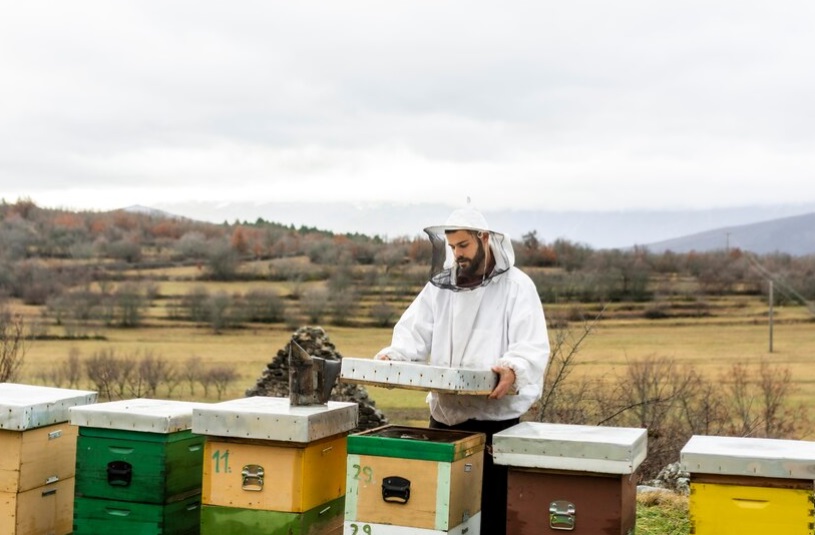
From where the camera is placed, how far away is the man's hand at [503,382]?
5.15 meters

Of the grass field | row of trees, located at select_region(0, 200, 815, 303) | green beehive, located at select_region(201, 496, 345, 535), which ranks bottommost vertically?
the grass field

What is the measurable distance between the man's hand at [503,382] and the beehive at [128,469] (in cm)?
181

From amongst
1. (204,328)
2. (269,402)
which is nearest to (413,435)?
(269,402)

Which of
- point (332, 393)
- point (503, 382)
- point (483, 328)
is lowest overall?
point (332, 393)

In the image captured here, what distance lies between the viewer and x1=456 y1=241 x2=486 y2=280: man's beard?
5.67 meters

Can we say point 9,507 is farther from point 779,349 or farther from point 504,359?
point 779,349

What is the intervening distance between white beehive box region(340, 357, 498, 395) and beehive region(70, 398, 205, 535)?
1.11 m

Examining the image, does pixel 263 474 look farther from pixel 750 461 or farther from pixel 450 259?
pixel 750 461

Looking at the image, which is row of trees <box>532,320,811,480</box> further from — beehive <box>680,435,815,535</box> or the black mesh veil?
beehive <box>680,435,815,535</box>

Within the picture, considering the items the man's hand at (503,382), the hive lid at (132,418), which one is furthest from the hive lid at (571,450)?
the hive lid at (132,418)

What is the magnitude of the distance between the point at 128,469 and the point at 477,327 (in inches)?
91.7

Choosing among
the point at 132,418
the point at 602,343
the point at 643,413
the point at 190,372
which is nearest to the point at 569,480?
the point at 132,418

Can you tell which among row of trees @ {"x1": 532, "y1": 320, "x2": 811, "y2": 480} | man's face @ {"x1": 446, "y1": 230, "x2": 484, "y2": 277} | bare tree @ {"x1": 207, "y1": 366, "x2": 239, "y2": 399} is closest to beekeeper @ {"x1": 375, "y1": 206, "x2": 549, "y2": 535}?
man's face @ {"x1": 446, "y1": 230, "x2": 484, "y2": 277}

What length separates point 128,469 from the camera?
18.0 feet
